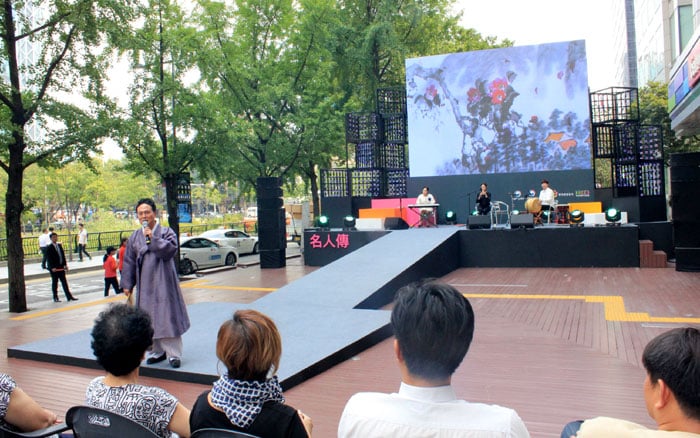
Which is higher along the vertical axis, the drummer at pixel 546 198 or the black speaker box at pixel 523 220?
the drummer at pixel 546 198

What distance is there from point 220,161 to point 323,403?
A: 12853 millimetres

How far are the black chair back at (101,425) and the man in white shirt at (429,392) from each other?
3.40ft

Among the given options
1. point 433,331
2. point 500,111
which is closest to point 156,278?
point 433,331

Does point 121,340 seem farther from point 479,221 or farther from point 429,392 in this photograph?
point 479,221

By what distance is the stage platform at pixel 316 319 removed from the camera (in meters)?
6.19

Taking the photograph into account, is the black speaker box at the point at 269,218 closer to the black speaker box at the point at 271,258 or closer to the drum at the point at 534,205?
the black speaker box at the point at 271,258

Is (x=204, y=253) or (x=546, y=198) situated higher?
(x=546, y=198)

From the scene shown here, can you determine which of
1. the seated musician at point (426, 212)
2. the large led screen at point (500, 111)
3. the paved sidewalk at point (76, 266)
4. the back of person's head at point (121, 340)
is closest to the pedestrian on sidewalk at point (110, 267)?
the paved sidewalk at point (76, 266)

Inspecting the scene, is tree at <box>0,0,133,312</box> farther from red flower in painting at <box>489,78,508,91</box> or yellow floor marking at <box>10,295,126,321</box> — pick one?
red flower in painting at <box>489,78,508,91</box>

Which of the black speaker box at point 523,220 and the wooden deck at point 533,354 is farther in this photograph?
the black speaker box at point 523,220

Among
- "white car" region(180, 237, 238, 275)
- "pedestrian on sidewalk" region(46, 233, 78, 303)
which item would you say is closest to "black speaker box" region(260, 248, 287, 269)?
"white car" region(180, 237, 238, 275)

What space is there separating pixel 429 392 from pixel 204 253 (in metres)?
19.2

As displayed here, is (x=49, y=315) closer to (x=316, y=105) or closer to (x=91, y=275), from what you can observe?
(x=91, y=275)

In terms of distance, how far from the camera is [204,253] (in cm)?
2030
